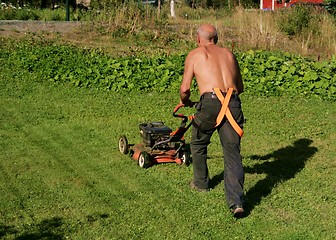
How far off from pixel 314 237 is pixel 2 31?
1238cm

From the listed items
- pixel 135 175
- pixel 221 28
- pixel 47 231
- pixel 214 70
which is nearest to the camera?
pixel 47 231

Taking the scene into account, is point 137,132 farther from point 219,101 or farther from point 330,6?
point 330,6

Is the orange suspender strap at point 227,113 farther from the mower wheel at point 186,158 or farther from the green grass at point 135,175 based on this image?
the mower wheel at point 186,158

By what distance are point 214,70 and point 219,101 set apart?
1.14 ft

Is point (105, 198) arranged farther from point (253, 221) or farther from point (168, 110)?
point (168, 110)

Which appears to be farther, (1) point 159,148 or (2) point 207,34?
(1) point 159,148

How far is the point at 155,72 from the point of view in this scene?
13867 mm

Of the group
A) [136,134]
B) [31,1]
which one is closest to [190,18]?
[31,1]

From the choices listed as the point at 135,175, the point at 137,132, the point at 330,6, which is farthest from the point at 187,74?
the point at 330,6

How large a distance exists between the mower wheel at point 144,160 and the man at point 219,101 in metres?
1.37

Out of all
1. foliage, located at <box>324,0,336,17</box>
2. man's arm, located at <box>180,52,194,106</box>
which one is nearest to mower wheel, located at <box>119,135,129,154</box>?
man's arm, located at <box>180,52,194,106</box>

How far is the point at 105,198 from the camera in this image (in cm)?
753

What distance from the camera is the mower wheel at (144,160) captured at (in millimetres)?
8741

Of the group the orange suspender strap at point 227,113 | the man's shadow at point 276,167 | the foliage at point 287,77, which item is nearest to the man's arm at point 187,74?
the orange suspender strap at point 227,113
